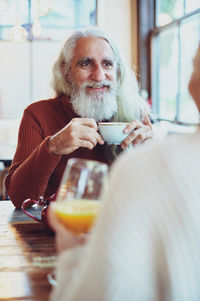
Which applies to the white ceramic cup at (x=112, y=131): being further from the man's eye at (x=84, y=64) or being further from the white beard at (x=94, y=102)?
the man's eye at (x=84, y=64)

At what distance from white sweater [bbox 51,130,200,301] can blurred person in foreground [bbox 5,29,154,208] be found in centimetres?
105

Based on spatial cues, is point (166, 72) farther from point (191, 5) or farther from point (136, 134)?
point (136, 134)

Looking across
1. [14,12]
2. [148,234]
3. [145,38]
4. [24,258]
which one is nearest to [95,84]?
[24,258]

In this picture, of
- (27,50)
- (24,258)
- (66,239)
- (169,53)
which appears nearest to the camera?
(66,239)

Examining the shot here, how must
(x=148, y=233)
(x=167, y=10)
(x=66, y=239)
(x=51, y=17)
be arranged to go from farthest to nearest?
(x=51, y=17) < (x=167, y=10) < (x=66, y=239) < (x=148, y=233)

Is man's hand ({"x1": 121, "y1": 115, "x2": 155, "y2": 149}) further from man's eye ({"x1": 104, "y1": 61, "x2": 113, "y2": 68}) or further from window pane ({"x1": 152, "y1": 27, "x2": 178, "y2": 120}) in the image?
window pane ({"x1": 152, "y1": 27, "x2": 178, "y2": 120})

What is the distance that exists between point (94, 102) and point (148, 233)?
1.47 m

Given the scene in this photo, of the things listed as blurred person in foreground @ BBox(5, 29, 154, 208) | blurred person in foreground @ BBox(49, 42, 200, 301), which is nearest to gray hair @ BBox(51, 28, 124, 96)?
blurred person in foreground @ BBox(5, 29, 154, 208)

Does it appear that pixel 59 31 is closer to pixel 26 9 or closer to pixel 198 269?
pixel 26 9

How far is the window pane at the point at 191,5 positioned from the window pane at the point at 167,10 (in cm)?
16

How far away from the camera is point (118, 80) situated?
2102 millimetres

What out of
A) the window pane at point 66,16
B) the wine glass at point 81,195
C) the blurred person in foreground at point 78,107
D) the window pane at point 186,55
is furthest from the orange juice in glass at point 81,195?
the window pane at point 66,16

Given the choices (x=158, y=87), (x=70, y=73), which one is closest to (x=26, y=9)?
(x=158, y=87)

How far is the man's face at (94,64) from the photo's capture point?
6.44 ft
